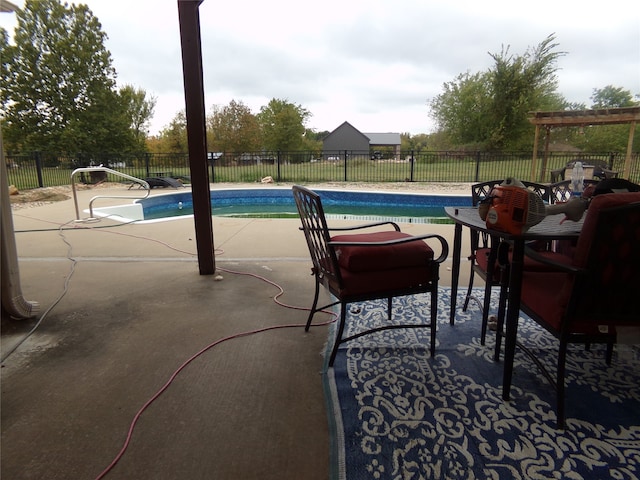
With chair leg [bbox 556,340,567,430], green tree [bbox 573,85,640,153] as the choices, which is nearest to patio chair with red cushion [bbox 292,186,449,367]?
chair leg [bbox 556,340,567,430]

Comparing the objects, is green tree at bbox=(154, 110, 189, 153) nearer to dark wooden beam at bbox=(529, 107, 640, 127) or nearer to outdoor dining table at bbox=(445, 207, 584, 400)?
dark wooden beam at bbox=(529, 107, 640, 127)

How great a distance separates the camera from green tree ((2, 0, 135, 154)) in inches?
705

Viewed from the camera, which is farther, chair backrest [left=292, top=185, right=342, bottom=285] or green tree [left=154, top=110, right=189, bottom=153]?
green tree [left=154, top=110, right=189, bottom=153]

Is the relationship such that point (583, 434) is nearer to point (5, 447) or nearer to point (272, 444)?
point (272, 444)

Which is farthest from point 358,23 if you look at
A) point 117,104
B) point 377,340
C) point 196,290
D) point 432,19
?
point 117,104

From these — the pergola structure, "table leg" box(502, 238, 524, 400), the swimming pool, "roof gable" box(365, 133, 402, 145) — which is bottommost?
the swimming pool

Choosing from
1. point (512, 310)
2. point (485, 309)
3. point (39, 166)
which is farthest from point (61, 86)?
point (512, 310)

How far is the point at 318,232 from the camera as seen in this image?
1.77 meters

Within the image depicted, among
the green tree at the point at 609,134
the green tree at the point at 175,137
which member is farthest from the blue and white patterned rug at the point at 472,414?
the green tree at the point at 175,137

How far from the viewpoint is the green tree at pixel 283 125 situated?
27359 mm

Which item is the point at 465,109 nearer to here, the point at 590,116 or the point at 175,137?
the point at 590,116

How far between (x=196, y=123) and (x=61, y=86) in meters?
20.7

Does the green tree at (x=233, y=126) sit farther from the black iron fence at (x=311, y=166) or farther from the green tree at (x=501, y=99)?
the green tree at (x=501, y=99)

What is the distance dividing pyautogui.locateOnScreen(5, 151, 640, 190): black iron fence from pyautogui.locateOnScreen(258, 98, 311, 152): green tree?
1144 cm
